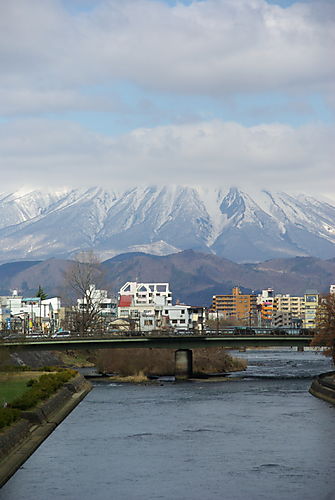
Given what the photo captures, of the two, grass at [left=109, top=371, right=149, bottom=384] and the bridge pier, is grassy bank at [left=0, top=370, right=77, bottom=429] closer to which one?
grass at [left=109, top=371, right=149, bottom=384]

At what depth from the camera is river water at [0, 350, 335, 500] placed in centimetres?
5319

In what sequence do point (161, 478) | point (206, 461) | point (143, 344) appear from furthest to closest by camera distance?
1. point (143, 344)
2. point (206, 461)
3. point (161, 478)

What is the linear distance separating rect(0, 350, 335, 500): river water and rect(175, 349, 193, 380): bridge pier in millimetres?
38060

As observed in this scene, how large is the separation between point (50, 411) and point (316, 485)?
38739mm

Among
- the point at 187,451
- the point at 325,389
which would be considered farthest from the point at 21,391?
the point at 325,389

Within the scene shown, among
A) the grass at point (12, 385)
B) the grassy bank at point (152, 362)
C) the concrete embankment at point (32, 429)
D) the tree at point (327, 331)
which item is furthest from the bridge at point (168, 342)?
the concrete embankment at point (32, 429)

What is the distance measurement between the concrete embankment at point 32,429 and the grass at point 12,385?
11.1 feet

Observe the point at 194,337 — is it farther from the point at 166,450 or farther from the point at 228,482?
the point at 228,482

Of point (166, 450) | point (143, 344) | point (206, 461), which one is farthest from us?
point (143, 344)

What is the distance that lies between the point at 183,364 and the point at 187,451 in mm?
83291

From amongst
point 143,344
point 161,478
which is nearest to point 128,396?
point 143,344

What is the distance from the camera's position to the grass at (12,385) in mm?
89312

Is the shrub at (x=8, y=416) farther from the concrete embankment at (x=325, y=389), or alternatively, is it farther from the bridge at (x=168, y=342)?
the bridge at (x=168, y=342)

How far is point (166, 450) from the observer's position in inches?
2667
